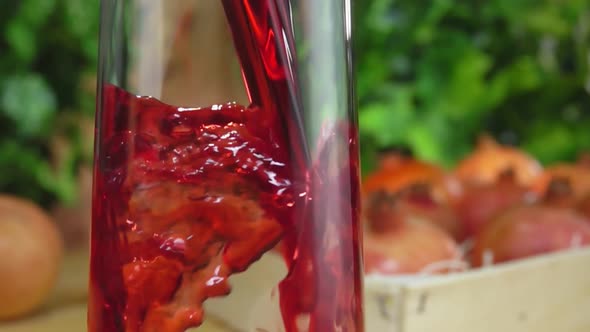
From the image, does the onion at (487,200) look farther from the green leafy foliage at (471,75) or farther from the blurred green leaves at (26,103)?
the blurred green leaves at (26,103)

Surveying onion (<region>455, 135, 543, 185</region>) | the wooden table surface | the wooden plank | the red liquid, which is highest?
the red liquid

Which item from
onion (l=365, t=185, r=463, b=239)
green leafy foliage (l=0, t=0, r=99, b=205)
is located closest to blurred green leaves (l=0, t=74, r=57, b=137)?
green leafy foliage (l=0, t=0, r=99, b=205)

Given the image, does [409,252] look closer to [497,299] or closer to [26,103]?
[497,299]

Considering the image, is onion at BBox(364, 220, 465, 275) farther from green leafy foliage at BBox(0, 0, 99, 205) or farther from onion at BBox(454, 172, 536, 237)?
green leafy foliage at BBox(0, 0, 99, 205)

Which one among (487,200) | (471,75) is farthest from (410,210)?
(471,75)

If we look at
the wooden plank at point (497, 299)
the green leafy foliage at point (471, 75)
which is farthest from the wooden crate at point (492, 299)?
the green leafy foliage at point (471, 75)

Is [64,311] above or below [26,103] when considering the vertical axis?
below

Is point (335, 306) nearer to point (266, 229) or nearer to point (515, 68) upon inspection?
point (266, 229)
